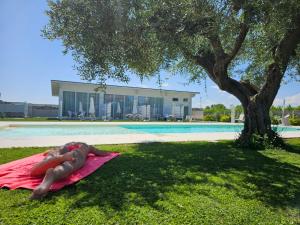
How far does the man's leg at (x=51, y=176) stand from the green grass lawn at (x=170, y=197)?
0.47ft

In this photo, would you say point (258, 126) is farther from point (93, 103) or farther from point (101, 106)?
point (101, 106)

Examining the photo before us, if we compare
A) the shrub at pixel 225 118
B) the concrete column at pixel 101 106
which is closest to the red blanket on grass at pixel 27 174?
the concrete column at pixel 101 106

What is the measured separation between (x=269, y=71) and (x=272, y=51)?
683 millimetres

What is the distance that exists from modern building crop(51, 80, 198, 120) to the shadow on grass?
1842 cm

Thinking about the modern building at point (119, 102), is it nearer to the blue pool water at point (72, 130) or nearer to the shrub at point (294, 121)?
the blue pool water at point (72, 130)

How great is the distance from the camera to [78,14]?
630 centimetres

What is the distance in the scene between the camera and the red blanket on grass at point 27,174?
412 centimetres

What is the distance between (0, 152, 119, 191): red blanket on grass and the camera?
162 inches

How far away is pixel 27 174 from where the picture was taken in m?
4.67

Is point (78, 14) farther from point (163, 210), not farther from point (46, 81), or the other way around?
point (46, 81)

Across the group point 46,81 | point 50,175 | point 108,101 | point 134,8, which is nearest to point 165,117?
point 108,101

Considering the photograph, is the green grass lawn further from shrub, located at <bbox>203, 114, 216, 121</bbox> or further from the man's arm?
shrub, located at <bbox>203, 114, 216, 121</bbox>

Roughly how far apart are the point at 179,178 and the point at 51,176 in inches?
86.1

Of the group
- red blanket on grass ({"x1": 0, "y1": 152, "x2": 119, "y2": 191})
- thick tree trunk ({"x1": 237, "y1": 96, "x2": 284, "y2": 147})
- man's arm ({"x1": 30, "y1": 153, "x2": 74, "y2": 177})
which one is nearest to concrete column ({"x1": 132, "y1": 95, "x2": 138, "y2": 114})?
thick tree trunk ({"x1": 237, "y1": 96, "x2": 284, "y2": 147})
